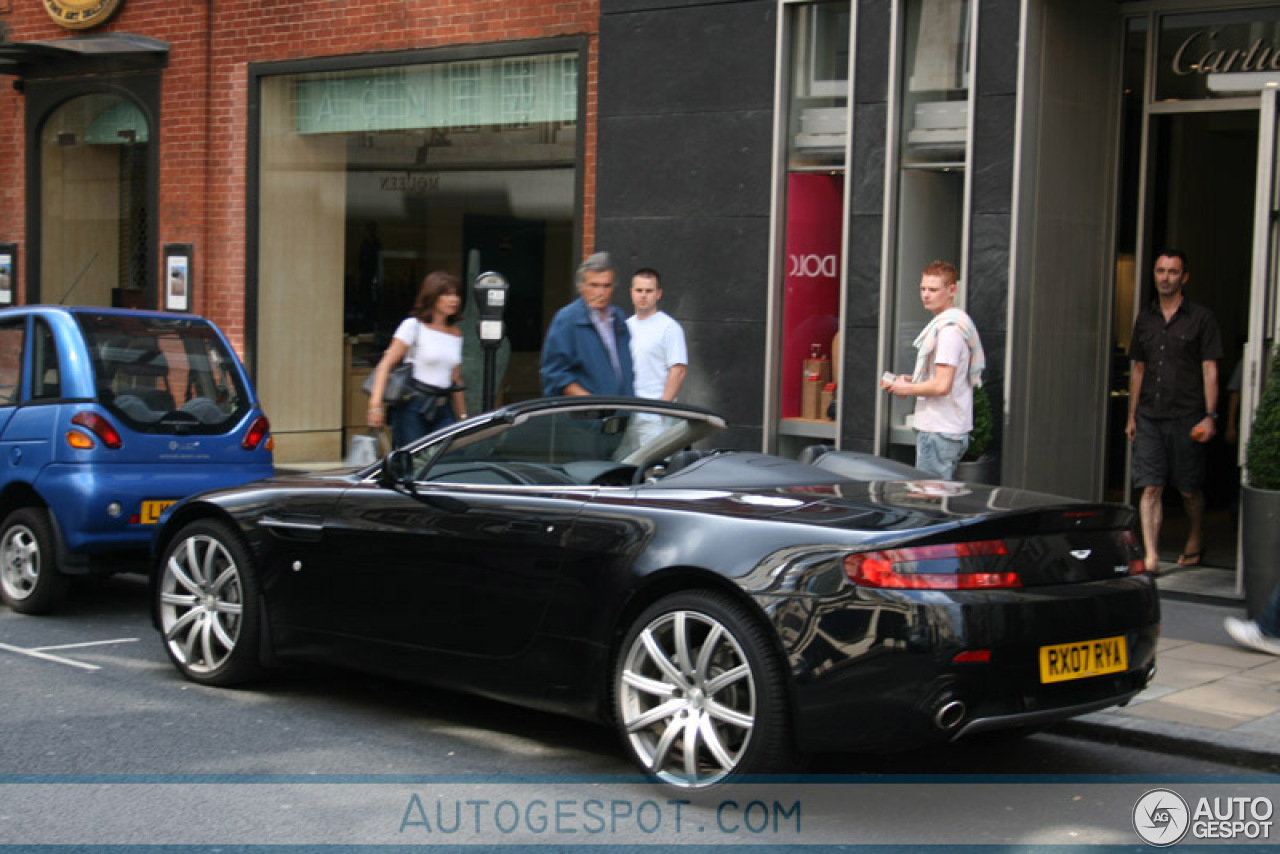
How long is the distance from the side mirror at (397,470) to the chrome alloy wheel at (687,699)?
4.55 feet

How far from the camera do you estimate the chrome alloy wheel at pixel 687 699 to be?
16.5ft

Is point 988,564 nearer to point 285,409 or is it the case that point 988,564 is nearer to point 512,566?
point 512,566

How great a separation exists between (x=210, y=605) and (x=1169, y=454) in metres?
5.73

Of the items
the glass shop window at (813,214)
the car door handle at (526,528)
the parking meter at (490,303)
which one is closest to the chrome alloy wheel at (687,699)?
the car door handle at (526,528)

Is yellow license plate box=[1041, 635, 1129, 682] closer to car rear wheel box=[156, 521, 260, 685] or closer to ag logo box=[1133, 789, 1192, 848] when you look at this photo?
ag logo box=[1133, 789, 1192, 848]

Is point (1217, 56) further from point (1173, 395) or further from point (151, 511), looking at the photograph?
point (151, 511)

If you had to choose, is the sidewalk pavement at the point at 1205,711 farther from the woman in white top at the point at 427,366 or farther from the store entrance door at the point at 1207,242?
the woman in white top at the point at 427,366

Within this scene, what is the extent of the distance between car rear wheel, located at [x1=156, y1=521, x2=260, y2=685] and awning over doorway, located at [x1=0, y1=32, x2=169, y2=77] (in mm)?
9101

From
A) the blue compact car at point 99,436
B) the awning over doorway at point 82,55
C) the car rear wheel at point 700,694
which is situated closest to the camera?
the car rear wheel at point 700,694

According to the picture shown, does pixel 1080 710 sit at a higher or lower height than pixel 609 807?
higher

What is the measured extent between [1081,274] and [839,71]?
2.09 m

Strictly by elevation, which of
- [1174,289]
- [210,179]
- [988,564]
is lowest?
[988,564]

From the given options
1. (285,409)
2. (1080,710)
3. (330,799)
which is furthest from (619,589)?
(285,409)

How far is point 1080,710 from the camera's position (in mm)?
5090
